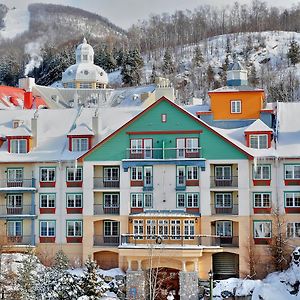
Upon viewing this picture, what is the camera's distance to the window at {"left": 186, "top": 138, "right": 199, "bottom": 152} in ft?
158

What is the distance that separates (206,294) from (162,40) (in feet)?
394

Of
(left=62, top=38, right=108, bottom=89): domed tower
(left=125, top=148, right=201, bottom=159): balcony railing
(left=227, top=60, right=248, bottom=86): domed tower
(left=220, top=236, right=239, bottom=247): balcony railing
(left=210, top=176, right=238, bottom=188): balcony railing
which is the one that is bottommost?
(left=220, top=236, right=239, bottom=247): balcony railing

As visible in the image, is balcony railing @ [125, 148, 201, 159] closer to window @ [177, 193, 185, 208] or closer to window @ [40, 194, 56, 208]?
window @ [177, 193, 185, 208]

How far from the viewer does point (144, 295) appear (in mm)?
45375

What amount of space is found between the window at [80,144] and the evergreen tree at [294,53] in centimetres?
7981

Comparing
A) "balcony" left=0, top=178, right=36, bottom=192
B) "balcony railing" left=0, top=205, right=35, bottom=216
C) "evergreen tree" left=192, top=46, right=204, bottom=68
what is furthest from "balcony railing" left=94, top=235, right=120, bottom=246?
"evergreen tree" left=192, top=46, right=204, bottom=68

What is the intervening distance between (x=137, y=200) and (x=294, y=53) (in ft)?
268

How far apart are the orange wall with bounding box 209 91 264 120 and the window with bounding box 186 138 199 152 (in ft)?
15.4

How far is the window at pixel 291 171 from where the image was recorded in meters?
47.6

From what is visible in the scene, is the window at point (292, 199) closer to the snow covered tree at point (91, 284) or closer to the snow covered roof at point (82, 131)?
the snow covered tree at point (91, 284)

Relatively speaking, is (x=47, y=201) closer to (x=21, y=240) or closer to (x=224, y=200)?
(x=21, y=240)

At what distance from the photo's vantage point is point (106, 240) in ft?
161

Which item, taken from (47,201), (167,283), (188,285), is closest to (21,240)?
(47,201)

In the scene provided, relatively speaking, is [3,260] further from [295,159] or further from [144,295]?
[295,159]
